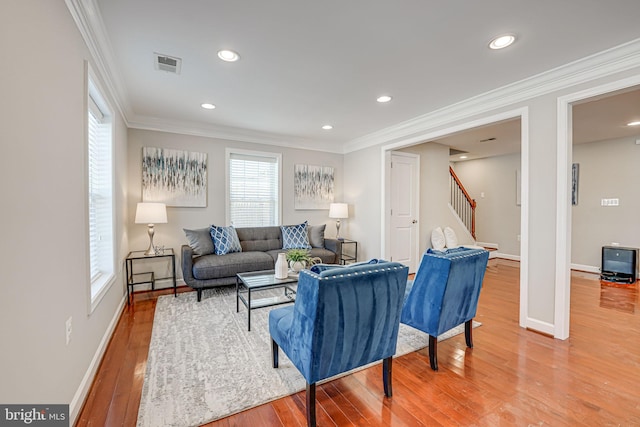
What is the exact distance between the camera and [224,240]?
4.07 metres

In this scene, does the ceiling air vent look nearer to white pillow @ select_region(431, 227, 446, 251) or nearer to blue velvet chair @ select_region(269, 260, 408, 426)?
blue velvet chair @ select_region(269, 260, 408, 426)

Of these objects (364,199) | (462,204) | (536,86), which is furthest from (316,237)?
(462,204)

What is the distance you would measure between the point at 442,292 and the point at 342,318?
3.06 feet

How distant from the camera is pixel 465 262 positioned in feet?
6.93

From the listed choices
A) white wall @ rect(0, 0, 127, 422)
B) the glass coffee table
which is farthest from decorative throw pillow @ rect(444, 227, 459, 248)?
white wall @ rect(0, 0, 127, 422)

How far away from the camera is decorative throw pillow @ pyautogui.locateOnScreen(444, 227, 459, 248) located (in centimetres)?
536

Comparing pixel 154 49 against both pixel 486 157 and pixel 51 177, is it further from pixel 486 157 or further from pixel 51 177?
pixel 486 157

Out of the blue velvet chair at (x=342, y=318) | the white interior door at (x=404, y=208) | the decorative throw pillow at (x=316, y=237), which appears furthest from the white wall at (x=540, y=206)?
the decorative throw pillow at (x=316, y=237)

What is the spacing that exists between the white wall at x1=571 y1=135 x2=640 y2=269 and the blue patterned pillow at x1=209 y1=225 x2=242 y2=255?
655 cm

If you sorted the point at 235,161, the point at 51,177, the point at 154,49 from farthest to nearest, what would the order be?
the point at 235,161 < the point at 154,49 < the point at 51,177

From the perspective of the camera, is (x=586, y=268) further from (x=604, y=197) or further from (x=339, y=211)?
(x=339, y=211)

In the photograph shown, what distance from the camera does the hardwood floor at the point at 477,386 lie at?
1.61m

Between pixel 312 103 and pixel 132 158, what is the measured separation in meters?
2.72

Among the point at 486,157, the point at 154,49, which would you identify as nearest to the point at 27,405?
the point at 154,49
